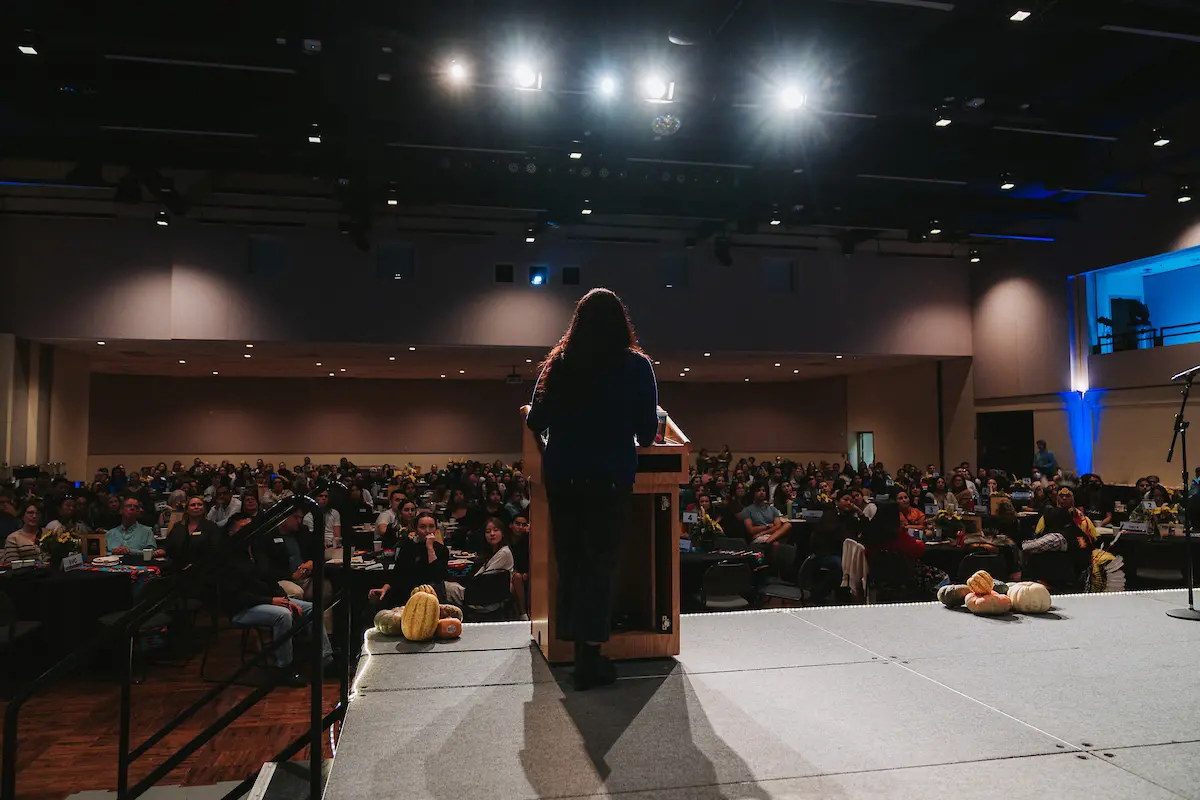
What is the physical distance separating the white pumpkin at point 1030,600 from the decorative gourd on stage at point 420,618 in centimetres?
283

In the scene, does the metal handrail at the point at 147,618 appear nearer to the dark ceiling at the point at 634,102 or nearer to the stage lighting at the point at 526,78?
the dark ceiling at the point at 634,102

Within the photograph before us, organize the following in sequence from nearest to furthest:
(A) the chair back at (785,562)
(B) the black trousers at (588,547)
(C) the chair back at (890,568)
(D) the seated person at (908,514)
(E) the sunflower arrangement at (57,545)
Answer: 1. (B) the black trousers at (588,547)
2. (E) the sunflower arrangement at (57,545)
3. (C) the chair back at (890,568)
4. (A) the chair back at (785,562)
5. (D) the seated person at (908,514)

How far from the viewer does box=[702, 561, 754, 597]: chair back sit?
653cm

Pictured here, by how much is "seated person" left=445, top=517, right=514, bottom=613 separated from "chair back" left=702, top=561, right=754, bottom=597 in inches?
66.4

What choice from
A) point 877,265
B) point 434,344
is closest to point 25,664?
point 434,344

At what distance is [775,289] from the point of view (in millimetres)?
15773

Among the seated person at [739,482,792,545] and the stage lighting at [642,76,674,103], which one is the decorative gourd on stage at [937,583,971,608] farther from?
the stage lighting at [642,76,674,103]

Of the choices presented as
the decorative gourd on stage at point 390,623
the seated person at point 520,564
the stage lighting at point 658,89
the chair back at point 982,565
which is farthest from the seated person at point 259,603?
the stage lighting at point 658,89

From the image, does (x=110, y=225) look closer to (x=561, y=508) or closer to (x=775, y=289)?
(x=775, y=289)

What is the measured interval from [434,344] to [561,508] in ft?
40.5

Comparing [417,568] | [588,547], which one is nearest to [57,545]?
[417,568]

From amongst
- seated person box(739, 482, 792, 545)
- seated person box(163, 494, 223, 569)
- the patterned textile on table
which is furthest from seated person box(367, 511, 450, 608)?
the patterned textile on table

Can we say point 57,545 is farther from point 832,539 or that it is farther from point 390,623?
point 832,539

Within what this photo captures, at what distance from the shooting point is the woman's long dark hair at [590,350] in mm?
2746
